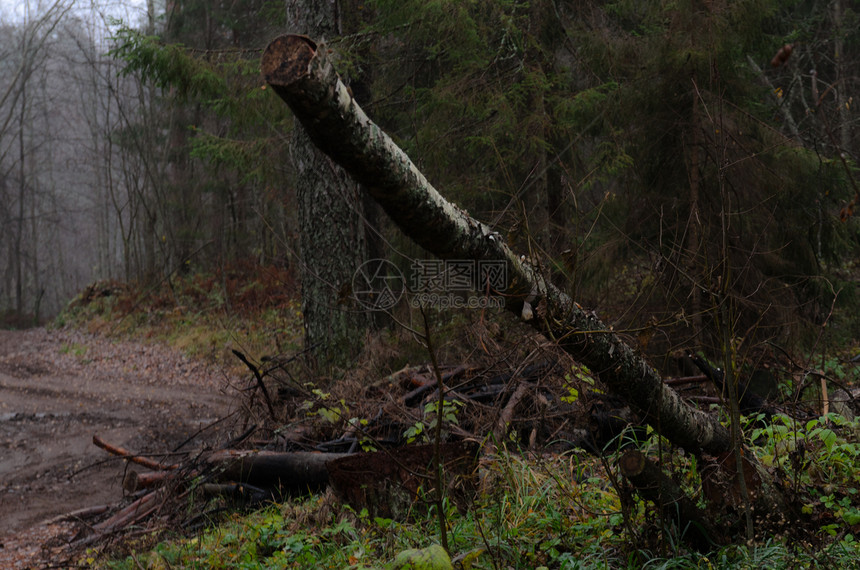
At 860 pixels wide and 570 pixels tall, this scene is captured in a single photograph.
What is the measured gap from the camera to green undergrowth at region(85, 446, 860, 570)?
9.52 ft

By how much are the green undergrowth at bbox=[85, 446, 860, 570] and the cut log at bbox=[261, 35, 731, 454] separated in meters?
0.61

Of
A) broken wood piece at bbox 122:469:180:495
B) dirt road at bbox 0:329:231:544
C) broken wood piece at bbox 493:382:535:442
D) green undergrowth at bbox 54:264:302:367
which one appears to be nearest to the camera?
broken wood piece at bbox 493:382:535:442

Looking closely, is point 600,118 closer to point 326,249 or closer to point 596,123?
point 596,123

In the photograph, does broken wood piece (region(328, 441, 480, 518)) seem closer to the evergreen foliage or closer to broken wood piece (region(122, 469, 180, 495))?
broken wood piece (region(122, 469, 180, 495))

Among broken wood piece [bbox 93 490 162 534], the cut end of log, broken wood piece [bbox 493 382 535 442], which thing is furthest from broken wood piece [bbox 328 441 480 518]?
the cut end of log

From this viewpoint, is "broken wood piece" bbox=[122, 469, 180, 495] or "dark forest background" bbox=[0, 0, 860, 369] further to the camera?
"dark forest background" bbox=[0, 0, 860, 369]

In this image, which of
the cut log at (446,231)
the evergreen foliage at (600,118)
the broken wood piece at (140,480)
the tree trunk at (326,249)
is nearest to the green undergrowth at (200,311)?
the tree trunk at (326,249)

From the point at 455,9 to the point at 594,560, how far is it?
7.20 m

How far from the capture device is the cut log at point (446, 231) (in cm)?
174

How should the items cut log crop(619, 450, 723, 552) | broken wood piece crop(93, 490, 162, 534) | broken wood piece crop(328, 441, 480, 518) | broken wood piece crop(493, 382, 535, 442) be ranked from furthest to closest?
broken wood piece crop(93, 490, 162, 534) → broken wood piece crop(493, 382, 535, 442) → broken wood piece crop(328, 441, 480, 518) → cut log crop(619, 450, 723, 552)

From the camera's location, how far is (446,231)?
7.61 ft

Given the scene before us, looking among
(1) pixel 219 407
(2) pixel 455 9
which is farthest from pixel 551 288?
(1) pixel 219 407

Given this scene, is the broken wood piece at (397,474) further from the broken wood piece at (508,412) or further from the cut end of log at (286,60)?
the cut end of log at (286,60)

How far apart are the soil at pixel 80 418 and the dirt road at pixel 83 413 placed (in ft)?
0.05
